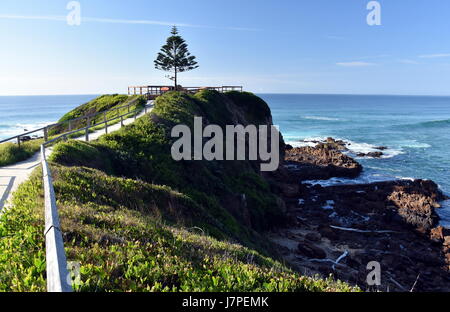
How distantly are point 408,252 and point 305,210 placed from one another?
9125 millimetres

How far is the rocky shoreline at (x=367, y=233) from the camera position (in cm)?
1864

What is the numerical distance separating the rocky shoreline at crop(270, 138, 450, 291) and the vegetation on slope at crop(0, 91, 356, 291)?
239 inches

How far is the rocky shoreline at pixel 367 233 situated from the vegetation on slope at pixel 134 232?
6.07 meters

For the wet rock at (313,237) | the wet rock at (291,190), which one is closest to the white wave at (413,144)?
the wet rock at (291,190)

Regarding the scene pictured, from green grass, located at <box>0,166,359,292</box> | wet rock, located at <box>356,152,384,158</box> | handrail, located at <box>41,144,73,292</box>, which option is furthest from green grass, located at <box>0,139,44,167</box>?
wet rock, located at <box>356,152,384,158</box>

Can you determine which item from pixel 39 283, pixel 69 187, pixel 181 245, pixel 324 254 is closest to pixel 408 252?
pixel 324 254

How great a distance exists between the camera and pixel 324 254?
797 inches

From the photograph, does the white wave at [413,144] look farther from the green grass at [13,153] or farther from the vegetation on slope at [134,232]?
the green grass at [13,153]

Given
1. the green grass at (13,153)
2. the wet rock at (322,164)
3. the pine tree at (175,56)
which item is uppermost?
the pine tree at (175,56)

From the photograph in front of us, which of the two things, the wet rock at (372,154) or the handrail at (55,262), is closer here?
the handrail at (55,262)

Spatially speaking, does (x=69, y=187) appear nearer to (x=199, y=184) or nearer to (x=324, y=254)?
(x=199, y=184)

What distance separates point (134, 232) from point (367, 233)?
21868mm

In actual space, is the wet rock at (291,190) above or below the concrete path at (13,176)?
below

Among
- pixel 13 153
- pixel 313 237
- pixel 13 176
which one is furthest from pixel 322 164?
pixel 13 176
